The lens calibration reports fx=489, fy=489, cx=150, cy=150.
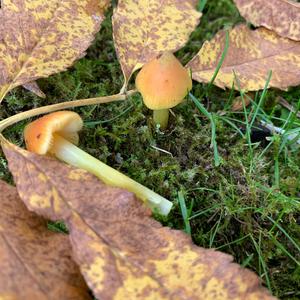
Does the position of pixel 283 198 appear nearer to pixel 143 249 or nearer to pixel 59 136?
pixel 143 249

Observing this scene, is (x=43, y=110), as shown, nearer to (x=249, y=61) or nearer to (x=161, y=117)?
(x=161, y=117)

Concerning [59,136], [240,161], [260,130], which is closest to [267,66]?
[260,130]

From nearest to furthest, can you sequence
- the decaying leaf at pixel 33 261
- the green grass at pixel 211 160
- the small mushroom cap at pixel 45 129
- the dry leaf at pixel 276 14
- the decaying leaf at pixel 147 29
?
the decaying leaf at pixel 33 261 < the small mushroom cap at pixel 45 129 < the green grass at pixel 211 160 < the decaying leaf at pixel 147 29 < the dry leaf at pixel 276 14

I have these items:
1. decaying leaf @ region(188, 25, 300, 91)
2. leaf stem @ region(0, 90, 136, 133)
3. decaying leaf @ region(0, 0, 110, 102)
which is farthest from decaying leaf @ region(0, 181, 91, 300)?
decaying leaf @ region(188, 25, 300, 91)

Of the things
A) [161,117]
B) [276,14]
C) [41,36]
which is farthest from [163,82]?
[276,14]

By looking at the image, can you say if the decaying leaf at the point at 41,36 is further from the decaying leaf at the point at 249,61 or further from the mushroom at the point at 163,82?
the decaying leaf at the point at 249,61

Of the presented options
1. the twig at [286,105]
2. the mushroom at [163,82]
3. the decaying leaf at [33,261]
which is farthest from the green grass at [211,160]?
the decaying leaf at [33,261]
